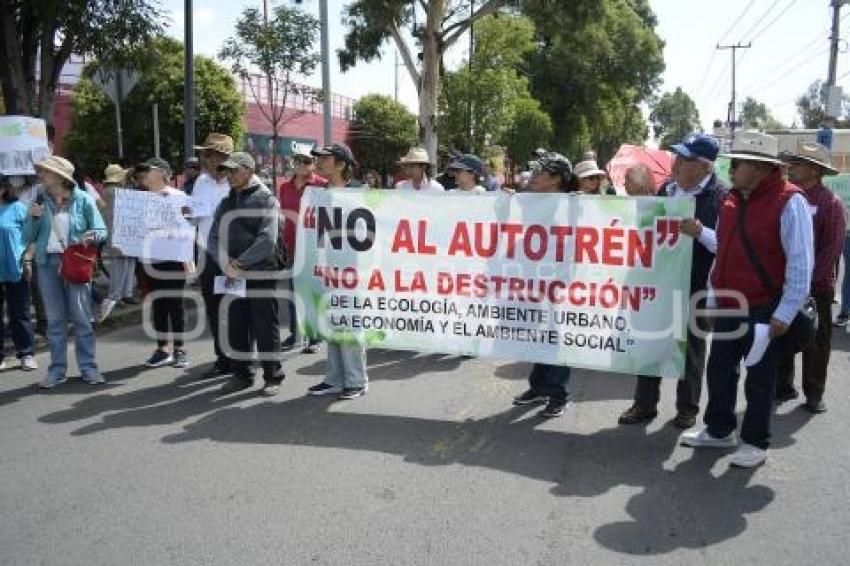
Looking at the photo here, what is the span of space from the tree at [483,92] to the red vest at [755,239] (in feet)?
72.5

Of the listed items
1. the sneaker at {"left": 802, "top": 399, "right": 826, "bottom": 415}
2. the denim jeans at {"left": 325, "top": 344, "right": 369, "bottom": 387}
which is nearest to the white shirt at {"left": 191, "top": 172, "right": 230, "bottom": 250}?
the denim jeans at {"left": 325, "top": 344, "right": 369, "bottom": 387}

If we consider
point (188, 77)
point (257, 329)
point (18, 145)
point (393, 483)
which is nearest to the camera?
point (393, 483)

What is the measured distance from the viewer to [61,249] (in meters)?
6.62

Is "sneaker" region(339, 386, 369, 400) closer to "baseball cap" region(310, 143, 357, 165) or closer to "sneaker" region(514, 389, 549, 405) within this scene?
"sneaker" region(514, 389, 549, 405)

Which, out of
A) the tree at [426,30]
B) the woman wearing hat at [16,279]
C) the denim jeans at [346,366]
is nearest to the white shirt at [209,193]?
the woman wearing hat at [16,279]

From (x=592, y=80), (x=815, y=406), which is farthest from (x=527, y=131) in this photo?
(x=815, y=406)

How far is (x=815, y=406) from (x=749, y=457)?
1.67m

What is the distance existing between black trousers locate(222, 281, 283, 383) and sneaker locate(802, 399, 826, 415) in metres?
4.18

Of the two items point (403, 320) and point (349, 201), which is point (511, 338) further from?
point (349, 201)

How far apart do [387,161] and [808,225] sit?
35.8 meters

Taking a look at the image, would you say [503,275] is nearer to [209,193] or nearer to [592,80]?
[209,193]

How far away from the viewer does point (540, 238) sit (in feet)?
18.7

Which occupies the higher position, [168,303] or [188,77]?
[188,77]

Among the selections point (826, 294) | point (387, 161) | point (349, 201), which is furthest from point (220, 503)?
point (387, 161)
